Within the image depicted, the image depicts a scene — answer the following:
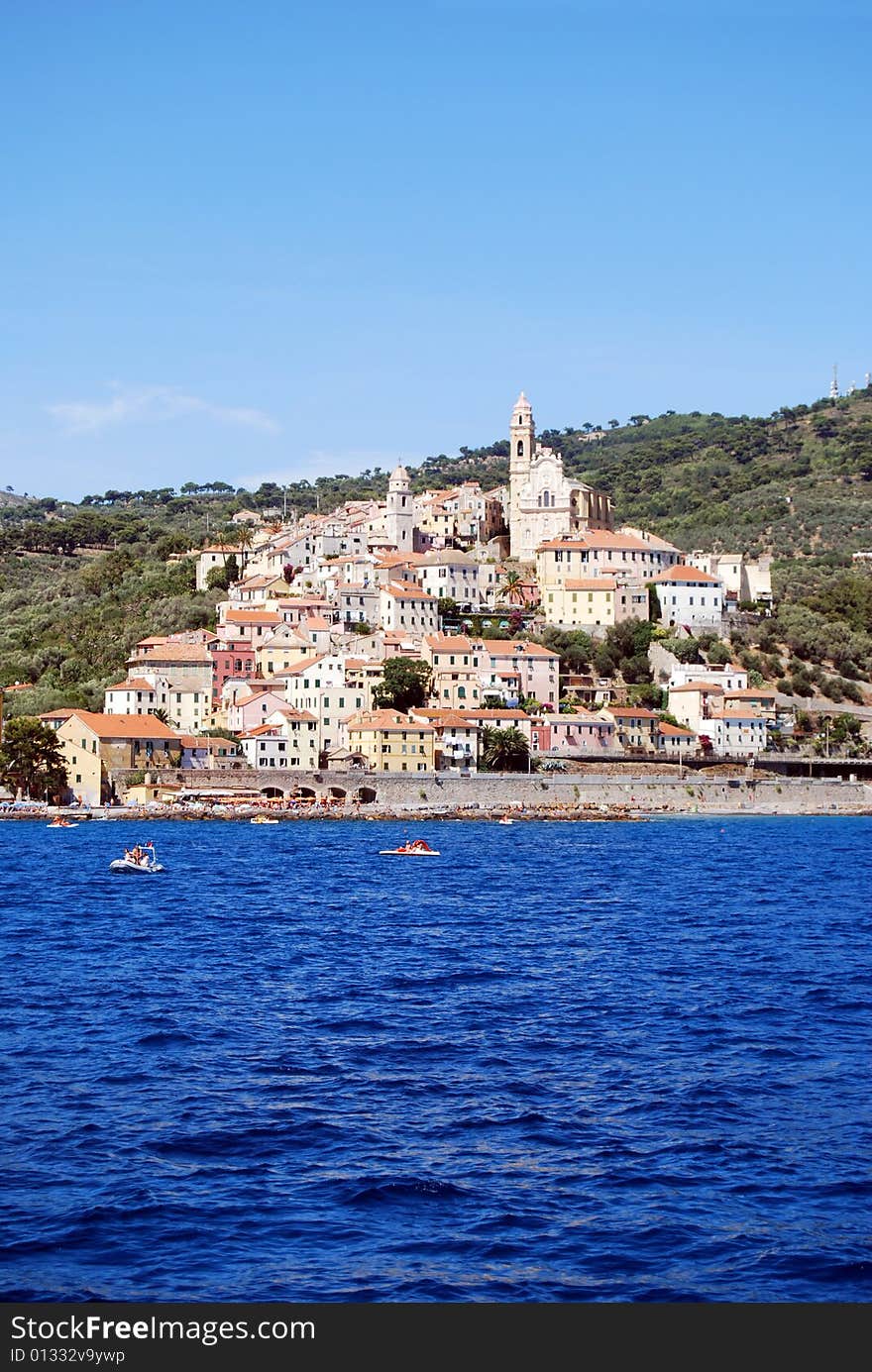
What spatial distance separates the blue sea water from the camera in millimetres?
14430

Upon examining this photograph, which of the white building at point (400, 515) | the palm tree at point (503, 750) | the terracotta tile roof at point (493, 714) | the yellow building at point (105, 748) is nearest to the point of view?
the yellow building at point (105, 748)

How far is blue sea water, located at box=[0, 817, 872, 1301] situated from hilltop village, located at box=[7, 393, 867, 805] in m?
51.8

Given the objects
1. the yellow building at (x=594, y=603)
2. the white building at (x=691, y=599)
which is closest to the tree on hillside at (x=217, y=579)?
the yellow building at (x=594, y=603)

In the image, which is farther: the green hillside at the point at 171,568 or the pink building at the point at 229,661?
the green hillside at the point at 171,568

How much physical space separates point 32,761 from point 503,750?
25.2 m

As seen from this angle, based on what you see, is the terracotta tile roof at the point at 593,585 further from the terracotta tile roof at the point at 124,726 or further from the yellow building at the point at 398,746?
the terracotta tile roof at the point at 124,726

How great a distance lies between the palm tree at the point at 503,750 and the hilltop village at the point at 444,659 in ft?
0.39

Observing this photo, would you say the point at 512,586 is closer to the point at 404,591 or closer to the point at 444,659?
the point at 404,591

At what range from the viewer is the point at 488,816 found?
86.8 metres

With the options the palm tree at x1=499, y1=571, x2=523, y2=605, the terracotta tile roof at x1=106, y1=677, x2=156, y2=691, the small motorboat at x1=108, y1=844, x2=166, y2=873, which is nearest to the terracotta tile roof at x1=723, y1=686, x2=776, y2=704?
the palm tree at x1=499, y1=571, x2=523, y2=605

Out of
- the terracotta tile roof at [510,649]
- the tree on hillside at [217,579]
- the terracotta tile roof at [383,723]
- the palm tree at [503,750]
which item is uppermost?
the tree on hillside at [217,579]

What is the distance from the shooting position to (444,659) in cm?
10112

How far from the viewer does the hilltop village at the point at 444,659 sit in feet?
303

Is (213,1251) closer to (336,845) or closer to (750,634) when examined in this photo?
(336,845)
